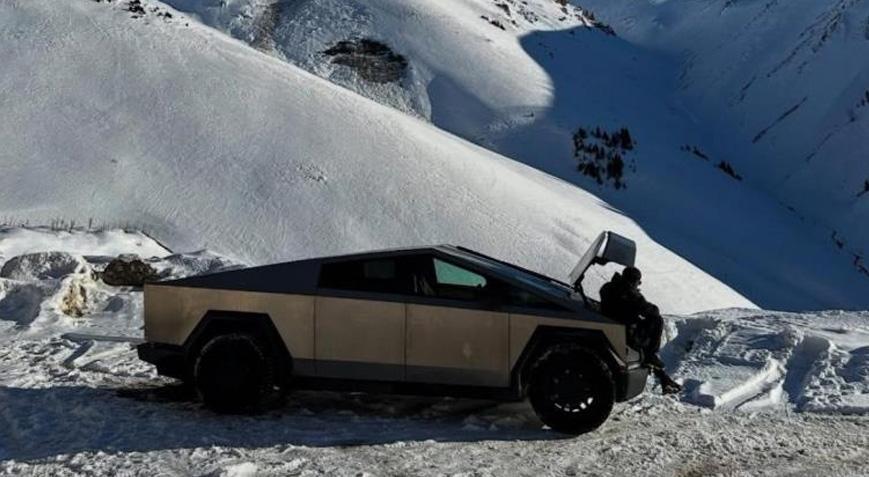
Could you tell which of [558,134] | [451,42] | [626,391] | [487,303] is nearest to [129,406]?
[487,303]

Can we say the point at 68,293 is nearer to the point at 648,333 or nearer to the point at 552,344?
the point at 552,344

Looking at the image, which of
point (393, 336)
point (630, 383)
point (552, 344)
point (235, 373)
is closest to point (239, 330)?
point (235, 373)

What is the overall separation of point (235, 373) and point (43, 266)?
5.79m

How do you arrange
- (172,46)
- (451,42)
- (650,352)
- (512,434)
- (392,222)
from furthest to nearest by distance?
1. (451,42)
2. (172,46)
3. (392,222)
4. (650,352)
5. (512,434)

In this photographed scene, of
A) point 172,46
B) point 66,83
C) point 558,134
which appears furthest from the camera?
point 558,134

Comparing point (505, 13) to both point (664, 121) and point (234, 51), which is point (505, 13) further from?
point (234, 51)

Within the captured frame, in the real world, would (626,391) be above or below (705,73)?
below

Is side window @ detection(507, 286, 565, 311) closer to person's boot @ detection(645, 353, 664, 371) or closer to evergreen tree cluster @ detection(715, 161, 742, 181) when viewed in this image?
person's boot @ detection(645, 353, 664, 371)

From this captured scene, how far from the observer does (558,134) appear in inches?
1160

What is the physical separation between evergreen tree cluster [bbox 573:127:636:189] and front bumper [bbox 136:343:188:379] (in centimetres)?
2152

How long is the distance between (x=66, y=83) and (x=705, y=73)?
108ft

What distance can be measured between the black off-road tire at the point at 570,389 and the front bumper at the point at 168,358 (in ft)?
8.87

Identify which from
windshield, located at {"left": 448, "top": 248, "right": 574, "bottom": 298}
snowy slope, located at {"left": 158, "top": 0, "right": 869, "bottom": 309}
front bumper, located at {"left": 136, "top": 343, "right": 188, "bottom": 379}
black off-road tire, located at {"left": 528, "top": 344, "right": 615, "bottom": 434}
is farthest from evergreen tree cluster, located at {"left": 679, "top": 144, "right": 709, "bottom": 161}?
front bumper, located at {"left": 136, "top": 343, "right": 188, "bottom": 379}

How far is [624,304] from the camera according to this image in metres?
6.59
